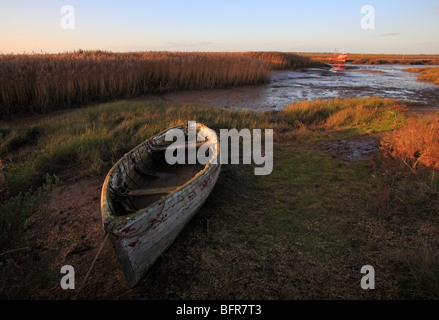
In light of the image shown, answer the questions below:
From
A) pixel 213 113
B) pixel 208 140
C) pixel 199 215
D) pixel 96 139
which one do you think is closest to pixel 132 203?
pixel 199 215

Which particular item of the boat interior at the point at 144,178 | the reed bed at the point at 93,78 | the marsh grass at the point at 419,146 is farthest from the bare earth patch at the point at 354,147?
the reed bed at the point at 93,78

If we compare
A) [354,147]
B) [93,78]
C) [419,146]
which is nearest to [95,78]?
[93,78]

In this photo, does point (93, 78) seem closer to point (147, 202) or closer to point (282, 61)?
point (147, 202)

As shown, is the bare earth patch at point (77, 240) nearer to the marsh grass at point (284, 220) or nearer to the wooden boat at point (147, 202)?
the marsh grass at point (284, 220)

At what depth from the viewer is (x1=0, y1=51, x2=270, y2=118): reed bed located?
7886 mm

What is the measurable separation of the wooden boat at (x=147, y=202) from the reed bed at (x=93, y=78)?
5.91 metres

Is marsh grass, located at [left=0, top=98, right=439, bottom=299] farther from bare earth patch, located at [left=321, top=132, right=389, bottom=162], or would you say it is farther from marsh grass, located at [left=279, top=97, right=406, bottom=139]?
marsh grass, located at [left=279, top=97, right=406, bottom=139]

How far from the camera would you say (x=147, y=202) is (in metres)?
3.47

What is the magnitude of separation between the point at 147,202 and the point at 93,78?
7913 mm

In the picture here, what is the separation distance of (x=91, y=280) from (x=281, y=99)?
11085 mm

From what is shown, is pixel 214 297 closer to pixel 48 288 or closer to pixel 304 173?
pixel 48 288

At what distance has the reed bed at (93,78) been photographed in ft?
25.9

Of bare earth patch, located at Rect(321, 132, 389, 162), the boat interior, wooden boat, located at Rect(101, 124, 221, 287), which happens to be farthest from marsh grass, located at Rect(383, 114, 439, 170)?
the boat interior

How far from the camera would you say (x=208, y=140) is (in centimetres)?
500
